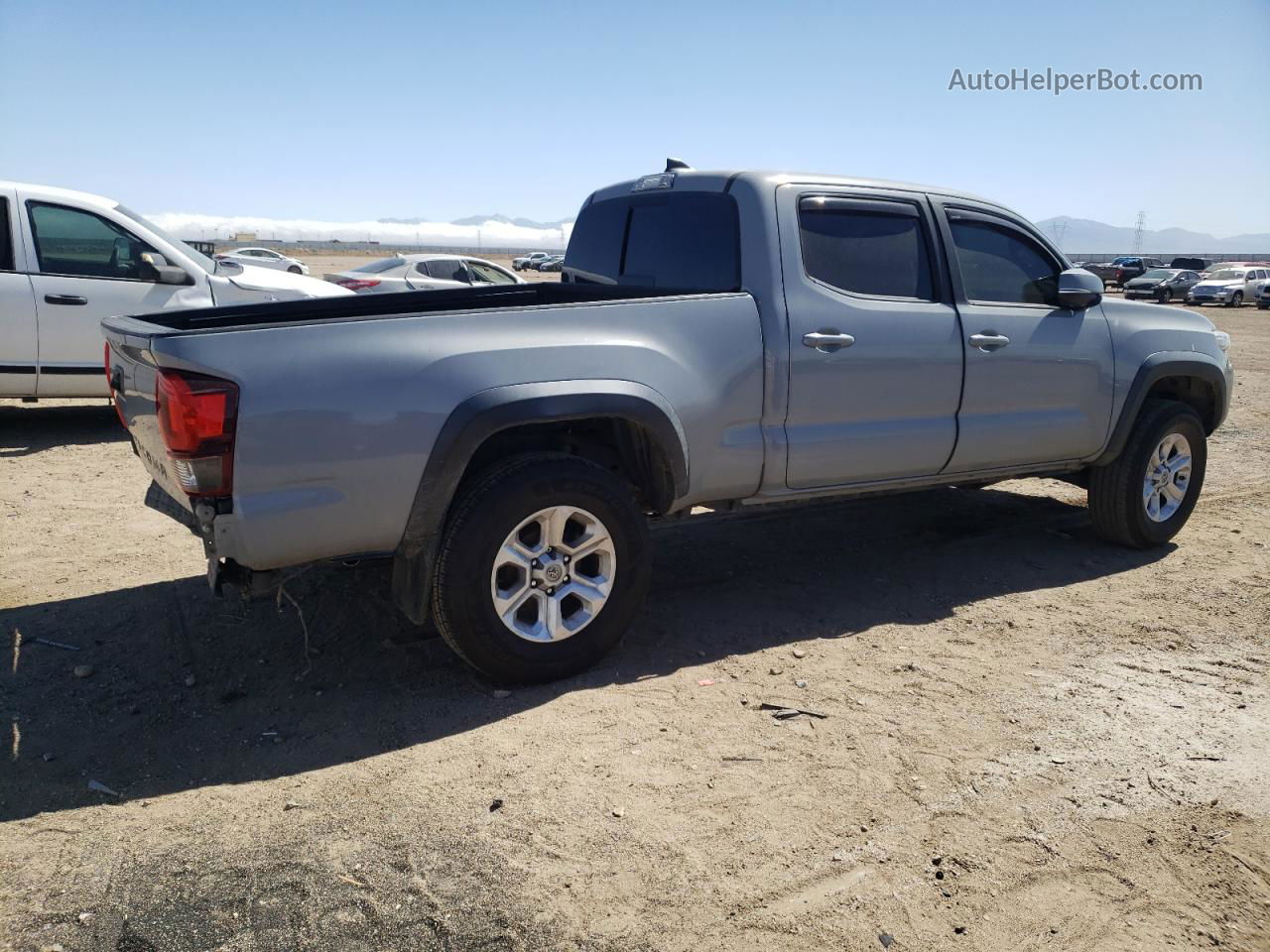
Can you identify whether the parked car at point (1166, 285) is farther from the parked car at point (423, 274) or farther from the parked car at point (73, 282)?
the parked car at point (73, 282)

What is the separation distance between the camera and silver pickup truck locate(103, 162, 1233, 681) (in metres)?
3.54

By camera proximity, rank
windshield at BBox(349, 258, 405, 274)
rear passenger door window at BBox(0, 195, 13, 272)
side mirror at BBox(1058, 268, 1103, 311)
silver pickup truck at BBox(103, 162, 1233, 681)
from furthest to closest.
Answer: windshield at BBox(349, 258, 405, 274)
rear passenger door window at BBox(0, 195, 13, 272)
side mirror at BBox(1058, 268, 1103, 311)
silver pickup truck at BBox(103, 162, 1233, 681)

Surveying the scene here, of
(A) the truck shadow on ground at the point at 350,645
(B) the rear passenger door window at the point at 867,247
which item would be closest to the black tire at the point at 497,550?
(A) the truck shadow on ground at the point at 350,645

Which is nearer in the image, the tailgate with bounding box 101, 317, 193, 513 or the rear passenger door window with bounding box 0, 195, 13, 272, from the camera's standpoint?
the tailgate with bounding box 101, 317, 193, 513

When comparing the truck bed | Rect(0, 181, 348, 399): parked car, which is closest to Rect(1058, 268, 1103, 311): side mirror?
the truck bed

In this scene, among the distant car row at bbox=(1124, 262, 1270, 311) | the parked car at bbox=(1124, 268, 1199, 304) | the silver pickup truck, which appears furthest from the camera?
the parked car at bbox=(1124, 268, 1199, 304)

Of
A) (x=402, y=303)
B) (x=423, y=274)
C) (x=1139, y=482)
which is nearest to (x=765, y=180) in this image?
(x=402, y=303)

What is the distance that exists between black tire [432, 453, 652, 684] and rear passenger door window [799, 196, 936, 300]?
1490 millimetres

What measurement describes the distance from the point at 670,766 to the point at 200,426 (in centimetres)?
194

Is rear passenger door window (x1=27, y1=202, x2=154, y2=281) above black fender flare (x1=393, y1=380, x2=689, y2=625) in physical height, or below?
above

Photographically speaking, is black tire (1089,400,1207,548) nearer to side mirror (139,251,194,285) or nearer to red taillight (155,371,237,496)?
red taillight (155,371,237,496)

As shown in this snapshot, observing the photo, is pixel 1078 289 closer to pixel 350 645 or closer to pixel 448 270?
pixel 350 645

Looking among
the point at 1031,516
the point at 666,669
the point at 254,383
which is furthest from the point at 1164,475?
the point at 254,383

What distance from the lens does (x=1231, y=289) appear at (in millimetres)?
37469
